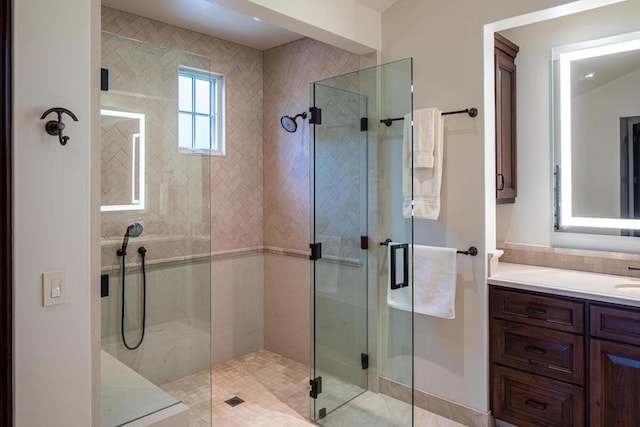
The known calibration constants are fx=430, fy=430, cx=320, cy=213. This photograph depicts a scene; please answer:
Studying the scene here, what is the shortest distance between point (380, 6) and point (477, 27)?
2.32ft

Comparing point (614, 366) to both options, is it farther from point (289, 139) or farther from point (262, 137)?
point (262, 137)

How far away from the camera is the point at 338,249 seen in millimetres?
2900

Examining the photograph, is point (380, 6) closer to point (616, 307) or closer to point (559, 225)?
point (559, 225)

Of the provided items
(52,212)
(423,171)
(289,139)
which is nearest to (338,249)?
(423,171)

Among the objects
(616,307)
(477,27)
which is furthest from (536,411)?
(477,27)

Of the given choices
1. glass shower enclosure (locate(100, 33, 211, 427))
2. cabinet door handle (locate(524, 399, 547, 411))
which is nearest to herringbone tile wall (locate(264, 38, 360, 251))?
glass shower enclosure (locate(100, 33, 211, 427))

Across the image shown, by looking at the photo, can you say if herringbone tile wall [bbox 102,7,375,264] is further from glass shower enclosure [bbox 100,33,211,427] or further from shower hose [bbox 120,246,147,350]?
shower hose [bbox 120,246,147,350]

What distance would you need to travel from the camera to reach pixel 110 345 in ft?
6.78

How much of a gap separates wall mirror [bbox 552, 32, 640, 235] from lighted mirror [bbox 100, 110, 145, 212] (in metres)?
2.57

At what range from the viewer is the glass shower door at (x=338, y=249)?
9.27 feet

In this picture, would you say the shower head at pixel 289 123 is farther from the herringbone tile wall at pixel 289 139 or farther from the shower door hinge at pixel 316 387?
the shower door hinge at pixel 316 387

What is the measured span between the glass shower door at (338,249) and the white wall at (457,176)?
408 millimetres

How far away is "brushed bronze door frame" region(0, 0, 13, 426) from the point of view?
1303mm

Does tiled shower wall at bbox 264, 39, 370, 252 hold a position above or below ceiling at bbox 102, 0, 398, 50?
below
